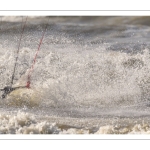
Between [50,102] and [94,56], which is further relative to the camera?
[94,56]

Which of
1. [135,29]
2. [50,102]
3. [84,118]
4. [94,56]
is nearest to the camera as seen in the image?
[84,118]

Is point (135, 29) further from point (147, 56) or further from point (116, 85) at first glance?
point (116, 85)

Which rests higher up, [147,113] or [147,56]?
[147,56]
